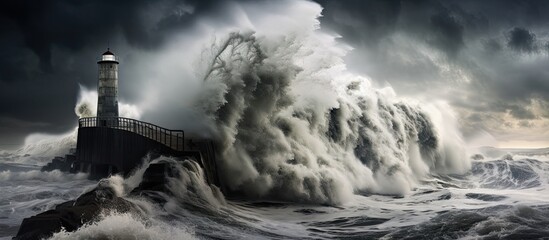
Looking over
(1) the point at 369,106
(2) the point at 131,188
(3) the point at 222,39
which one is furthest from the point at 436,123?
(2) the point at 131,188

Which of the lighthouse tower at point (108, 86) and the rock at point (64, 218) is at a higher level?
the lighthouse tower at point (108, 86)

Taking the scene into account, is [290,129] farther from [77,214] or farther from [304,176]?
[77,214]

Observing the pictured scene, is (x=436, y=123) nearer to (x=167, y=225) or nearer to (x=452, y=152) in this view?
(x=452, y=152)

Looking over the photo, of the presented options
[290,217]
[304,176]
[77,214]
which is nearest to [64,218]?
[77,214]

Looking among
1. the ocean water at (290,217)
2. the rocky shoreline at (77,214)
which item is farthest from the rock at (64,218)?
the ocean water at (290,217)

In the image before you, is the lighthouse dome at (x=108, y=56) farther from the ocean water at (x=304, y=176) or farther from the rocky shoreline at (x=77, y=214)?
the rocky shoreline at (x=77, y=214)
